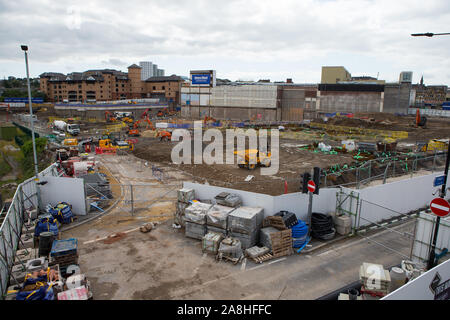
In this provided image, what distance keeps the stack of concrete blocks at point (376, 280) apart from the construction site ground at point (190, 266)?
51.0 inches

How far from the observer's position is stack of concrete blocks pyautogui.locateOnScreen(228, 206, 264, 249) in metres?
11.9

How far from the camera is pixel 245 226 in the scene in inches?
468

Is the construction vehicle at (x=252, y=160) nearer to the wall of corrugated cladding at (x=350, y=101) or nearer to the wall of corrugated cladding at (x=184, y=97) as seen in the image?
the wall of corrugated cladding at (x=350, y=101)

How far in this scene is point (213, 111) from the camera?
83.2 metres

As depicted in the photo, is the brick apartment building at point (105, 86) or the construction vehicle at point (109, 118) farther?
the brick apartment building at point (105, 86)

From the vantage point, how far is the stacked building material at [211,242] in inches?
461

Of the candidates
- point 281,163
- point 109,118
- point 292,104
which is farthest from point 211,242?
point 292,104

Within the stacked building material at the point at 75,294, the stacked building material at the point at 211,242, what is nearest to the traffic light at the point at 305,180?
the stacked building material at the point at 211,242

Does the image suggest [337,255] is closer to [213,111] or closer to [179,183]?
[179,183]

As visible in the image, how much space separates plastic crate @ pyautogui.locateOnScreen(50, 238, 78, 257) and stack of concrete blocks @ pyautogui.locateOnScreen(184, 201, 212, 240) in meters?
4.42

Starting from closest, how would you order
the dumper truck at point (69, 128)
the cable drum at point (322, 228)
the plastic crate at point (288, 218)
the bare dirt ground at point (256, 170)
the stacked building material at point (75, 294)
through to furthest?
the stacked building material at point (75, 294) < the plastic crate at point (288, 218) < the cable drum at point (322, 228) < the bare dirt ground at point (256, 170) < the dumper truck at point (69, 128)

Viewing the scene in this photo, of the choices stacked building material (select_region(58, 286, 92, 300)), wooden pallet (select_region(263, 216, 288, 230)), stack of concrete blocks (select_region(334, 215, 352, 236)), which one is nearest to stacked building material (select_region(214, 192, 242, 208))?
wooden pallet (select_region(263, 216, 288, 230))

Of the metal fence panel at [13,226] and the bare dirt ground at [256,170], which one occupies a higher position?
the metal fence panel at [13,226]

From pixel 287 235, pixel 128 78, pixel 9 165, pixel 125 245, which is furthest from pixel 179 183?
pixel 128 78
